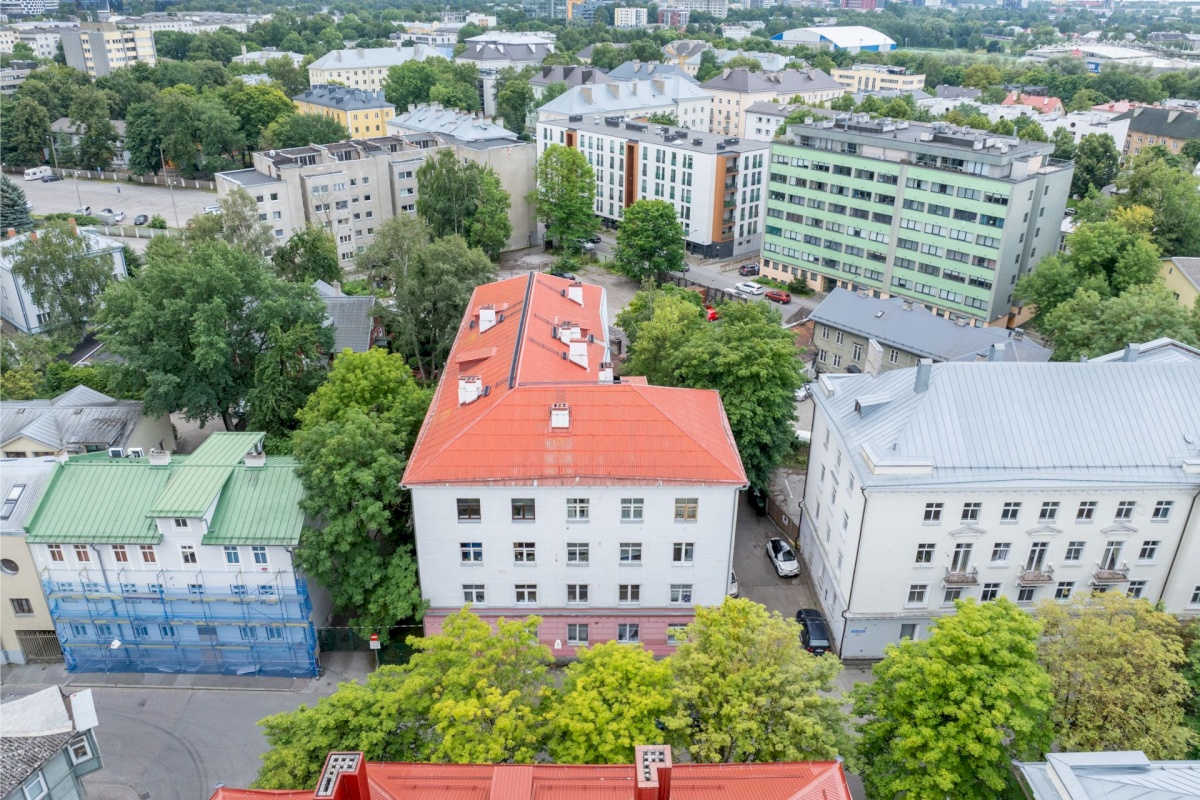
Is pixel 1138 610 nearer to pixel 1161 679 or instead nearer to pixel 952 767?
pixel 1161 679

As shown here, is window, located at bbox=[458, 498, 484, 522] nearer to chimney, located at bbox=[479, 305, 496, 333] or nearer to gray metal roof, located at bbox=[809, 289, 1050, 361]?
chimney, located at bbox=[479, 305, 496, 333]

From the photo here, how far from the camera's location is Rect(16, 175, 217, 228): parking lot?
4614 inches

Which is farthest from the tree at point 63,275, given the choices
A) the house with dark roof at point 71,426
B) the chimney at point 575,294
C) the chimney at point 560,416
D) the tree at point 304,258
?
the chimney at point 560,416

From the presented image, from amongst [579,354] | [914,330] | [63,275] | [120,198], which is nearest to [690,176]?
[914,330]

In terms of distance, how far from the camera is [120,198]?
407 feet

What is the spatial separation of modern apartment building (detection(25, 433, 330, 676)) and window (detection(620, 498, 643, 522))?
1401 centimetres

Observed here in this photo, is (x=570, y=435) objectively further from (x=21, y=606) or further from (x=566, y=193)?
(x=566, y=193)

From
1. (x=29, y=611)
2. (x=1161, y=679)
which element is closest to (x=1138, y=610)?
(x=1161, y=679)

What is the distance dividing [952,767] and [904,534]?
12355 mm

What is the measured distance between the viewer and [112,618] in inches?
1481

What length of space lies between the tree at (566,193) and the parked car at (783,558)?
195 ft

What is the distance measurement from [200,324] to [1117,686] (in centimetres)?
4710

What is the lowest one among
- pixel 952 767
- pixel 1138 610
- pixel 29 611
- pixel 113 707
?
pixel 113 707

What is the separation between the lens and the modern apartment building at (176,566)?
119 feet
